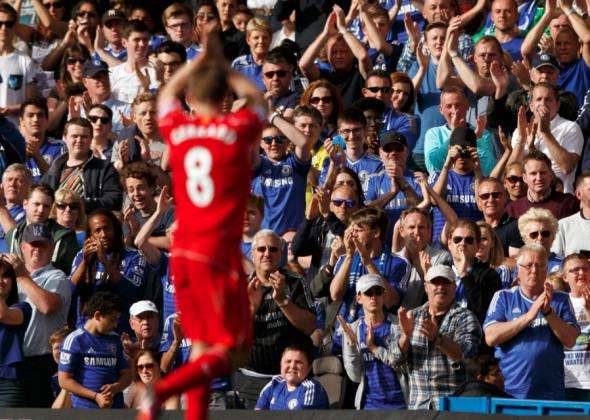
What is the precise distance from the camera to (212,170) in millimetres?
8641

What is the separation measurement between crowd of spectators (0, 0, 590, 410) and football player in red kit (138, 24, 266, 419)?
9.07 feet

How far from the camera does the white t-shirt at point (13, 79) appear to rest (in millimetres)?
19062

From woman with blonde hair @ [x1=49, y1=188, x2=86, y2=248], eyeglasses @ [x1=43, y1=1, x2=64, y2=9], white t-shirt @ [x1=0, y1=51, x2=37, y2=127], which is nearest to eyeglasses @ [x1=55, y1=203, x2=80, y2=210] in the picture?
woman with blonde hair @ [x1=49, y1=188, x2=86, y2=248]

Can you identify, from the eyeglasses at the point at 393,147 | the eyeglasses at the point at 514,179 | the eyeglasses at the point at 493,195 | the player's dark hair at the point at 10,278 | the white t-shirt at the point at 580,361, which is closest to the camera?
the white t-shirt at the point at 580,361

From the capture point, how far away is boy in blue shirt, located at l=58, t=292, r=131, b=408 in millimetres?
13250

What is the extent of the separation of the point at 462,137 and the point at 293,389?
12.0 ft

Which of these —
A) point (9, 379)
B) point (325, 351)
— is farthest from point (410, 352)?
point (9, 379)

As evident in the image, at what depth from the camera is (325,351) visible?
44.5 feet

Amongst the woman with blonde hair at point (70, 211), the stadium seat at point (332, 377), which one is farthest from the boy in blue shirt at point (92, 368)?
the woman with blonde hair at point (70, 211)

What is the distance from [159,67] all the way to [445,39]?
10.8 feet

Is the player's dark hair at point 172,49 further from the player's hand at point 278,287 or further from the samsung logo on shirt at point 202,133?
the samsung logo on shirt at point 202,133

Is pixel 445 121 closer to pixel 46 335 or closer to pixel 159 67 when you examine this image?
pixel 159 67

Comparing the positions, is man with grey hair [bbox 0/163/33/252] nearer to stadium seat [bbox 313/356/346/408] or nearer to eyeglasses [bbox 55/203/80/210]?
eyeglasses [bbox 55/203/80/210]

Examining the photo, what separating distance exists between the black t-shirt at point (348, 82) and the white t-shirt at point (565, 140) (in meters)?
2.63
